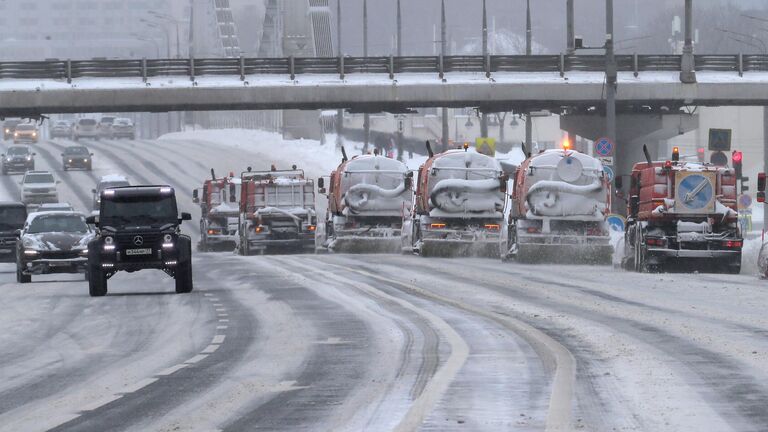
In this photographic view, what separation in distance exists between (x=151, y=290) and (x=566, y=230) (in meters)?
12.5

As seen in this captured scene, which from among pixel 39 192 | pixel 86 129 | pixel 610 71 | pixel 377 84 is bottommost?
pixel 39 192

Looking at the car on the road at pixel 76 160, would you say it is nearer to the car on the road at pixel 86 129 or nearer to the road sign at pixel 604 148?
the car on the road at pixel 86 129

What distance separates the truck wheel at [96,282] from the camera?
87.0ft

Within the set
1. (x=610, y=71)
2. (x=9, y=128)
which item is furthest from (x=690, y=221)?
(x=9, y=128)

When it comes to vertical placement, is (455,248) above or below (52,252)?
below

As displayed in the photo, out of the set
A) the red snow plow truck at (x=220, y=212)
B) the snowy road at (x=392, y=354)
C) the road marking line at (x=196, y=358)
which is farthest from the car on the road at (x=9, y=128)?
the road marking line at (x=196, y=358)

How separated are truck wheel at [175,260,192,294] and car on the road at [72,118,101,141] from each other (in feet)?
345

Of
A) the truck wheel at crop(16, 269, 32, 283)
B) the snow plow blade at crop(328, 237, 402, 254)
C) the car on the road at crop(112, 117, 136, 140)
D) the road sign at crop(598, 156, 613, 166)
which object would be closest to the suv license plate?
the truck wheel at crop(16, 269, 32, 283)

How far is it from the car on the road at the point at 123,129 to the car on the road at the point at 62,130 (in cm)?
405

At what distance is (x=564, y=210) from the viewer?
3734 cm

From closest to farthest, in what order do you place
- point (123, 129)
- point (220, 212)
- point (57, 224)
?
1. point (57, 224)
2. point (220, 212)
3. point (123, 129)

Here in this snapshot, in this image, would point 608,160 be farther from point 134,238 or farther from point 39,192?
point 39,192

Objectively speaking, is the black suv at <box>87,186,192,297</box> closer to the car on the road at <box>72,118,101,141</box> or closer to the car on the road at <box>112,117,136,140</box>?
the car on the road at <box>72,118,101,141</box>

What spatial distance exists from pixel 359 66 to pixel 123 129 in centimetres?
7326
